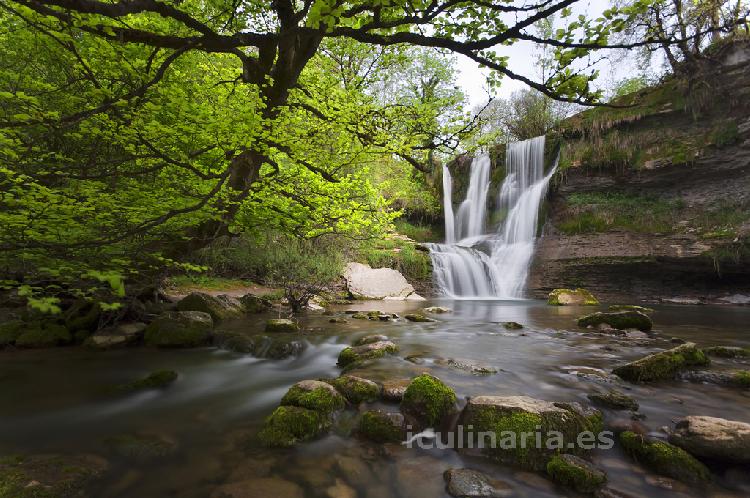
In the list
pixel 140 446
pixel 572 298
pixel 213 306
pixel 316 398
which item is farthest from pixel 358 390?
pixel 572 298

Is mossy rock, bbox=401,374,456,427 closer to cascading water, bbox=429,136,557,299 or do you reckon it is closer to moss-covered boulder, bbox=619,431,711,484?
moss-covered boulder, bbox=619,431,711,484

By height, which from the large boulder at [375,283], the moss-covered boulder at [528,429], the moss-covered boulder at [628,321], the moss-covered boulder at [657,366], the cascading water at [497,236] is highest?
the cascading water at [497,236]

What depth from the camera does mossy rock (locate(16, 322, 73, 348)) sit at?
6.19m

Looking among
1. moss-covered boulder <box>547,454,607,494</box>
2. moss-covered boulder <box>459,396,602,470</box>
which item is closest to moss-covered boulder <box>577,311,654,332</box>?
moss-covered boulder <box>459,396,602,470</box>

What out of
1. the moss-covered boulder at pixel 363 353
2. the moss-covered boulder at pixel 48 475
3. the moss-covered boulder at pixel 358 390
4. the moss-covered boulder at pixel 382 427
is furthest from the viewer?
the moss-covered boulder at pixel 363 353

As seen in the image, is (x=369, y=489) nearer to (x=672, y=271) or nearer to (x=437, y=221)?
(x=672, y=271)

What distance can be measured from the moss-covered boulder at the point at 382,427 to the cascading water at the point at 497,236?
15.3m

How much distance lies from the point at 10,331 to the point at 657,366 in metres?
9.83

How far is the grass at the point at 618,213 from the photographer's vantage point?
16125 mm

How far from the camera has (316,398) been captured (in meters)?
3.47

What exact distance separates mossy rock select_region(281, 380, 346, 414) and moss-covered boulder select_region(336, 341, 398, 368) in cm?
160

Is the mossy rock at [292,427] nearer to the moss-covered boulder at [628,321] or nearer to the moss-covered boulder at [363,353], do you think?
the moss-covered boulder at [363,353]

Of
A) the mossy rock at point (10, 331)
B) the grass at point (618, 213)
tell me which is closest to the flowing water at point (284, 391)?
the mossy rock at point (10, 331)

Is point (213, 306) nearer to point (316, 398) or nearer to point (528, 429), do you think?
point (316, 398)
